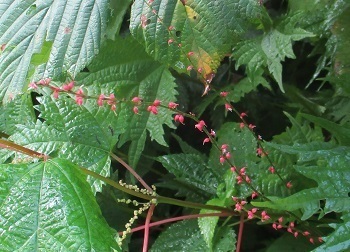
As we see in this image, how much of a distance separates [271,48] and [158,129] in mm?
283

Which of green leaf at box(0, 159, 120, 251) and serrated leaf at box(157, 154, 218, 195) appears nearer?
green leaf at box(0, 159, 120, 251)

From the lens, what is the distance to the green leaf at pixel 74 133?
0.97 m

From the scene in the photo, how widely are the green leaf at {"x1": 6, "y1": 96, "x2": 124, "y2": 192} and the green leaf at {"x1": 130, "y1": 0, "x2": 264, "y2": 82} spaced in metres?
0.18

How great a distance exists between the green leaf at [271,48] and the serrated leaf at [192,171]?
216mm

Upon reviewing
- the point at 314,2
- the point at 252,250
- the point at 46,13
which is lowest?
the point at 252,250

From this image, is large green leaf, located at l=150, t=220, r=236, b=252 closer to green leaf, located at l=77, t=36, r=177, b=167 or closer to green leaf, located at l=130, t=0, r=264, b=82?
green leaf, located at l=77, t=36, r=177, b=167

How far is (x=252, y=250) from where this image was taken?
1.31 meters

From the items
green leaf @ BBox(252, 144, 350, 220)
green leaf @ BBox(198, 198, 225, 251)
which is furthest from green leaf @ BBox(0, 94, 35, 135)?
green leaf @ BBox(252, 144, 350, 220)

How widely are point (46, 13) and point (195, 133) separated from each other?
556mm

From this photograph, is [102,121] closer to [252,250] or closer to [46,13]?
[46,13]

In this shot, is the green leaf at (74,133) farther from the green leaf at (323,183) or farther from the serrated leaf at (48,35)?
the green leaf at (323,183)

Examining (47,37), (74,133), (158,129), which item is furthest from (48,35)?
(158,129)

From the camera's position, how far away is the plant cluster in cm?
77

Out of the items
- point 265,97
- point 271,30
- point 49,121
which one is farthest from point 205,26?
point 265,97
